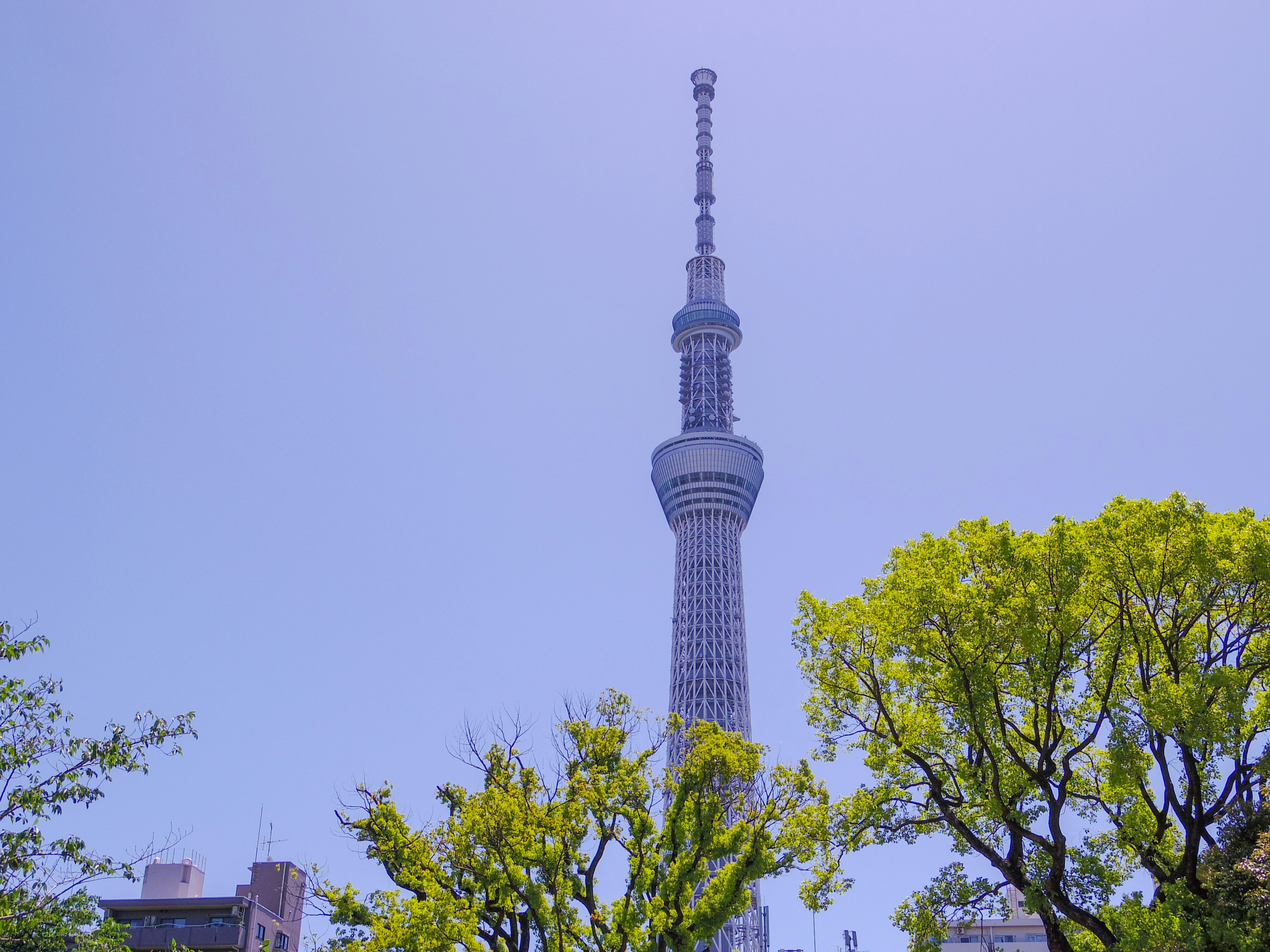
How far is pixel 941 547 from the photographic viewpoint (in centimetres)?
1884

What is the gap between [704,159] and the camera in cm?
10675

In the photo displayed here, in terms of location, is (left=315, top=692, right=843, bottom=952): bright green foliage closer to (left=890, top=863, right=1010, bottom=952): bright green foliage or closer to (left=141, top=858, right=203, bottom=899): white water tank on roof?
(left=890, top=863, right=1010, bottom=952): bright green foliage

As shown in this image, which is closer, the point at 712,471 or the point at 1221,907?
the point at 1221,907

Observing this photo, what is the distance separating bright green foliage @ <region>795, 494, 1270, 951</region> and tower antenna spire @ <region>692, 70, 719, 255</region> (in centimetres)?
9086

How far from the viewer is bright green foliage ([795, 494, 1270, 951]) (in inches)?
657

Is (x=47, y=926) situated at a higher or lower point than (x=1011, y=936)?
lower

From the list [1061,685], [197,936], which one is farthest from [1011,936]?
[1061,685]

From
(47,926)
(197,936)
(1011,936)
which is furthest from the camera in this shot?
(1011,936)

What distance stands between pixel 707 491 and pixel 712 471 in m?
1.79

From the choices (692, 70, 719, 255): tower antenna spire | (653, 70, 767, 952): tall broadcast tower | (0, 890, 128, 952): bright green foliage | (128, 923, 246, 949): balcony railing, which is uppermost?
(692, 70, 719, 255): tower antenna spire

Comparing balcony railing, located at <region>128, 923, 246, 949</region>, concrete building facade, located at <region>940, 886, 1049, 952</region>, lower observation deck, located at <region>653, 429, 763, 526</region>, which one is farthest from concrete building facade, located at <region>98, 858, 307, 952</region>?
lower observation deck, located at <region>653, 429, 763, 526</region>

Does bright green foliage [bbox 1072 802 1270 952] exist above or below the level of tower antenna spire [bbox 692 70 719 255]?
below

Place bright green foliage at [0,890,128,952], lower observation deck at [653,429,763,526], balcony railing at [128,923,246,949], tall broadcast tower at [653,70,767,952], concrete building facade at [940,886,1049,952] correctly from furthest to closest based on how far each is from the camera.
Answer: lower observation deck at [653,429,763,526] < tall broadcast tower at [653,70,767,952] < concrete building facade at [940,886,1049,952] < balcony railing at [128,923,246,949] < bright green foliage at [0,890,128,952]

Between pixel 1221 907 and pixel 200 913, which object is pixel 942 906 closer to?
pixel 1221 907
